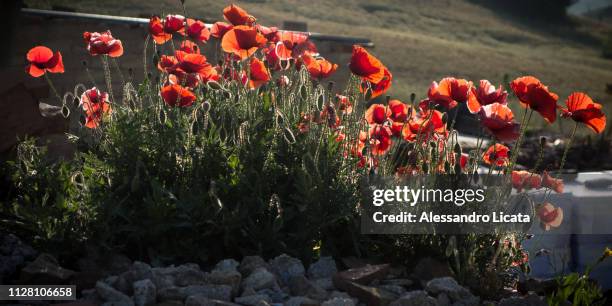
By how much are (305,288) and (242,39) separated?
3.24ft

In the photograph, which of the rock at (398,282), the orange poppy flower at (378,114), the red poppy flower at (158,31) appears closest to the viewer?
the rock at (398,282)

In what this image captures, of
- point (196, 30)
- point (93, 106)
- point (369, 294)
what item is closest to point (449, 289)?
point (369, 294)

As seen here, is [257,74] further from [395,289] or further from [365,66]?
[395,289]

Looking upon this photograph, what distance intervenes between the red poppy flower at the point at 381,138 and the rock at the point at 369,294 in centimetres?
76

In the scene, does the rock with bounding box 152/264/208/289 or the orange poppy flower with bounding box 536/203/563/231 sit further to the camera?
the orange poppy flower with bounding box 536/203/563/231

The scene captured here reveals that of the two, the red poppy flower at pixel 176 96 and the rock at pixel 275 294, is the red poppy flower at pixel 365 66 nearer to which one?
the red poppy flower at pixel 176 96

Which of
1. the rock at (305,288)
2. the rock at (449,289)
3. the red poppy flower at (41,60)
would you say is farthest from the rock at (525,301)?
the red poppy flower at (41,60)

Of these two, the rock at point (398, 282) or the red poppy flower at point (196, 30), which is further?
the red poppy flower at point (196, 30)

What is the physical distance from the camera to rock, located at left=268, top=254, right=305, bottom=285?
2744 millimetres

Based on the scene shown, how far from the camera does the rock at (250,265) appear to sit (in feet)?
8.89

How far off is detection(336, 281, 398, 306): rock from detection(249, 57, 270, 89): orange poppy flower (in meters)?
0.96

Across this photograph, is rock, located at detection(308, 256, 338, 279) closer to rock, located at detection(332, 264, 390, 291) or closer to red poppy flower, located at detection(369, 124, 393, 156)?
rock, located at detection(332, 264, 390, 291)

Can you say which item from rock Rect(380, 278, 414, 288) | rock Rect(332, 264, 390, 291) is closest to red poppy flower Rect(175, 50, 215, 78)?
rock Rect(332, 264, 390, 291)

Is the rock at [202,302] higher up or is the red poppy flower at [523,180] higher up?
the red poppy flower at [523,180]
